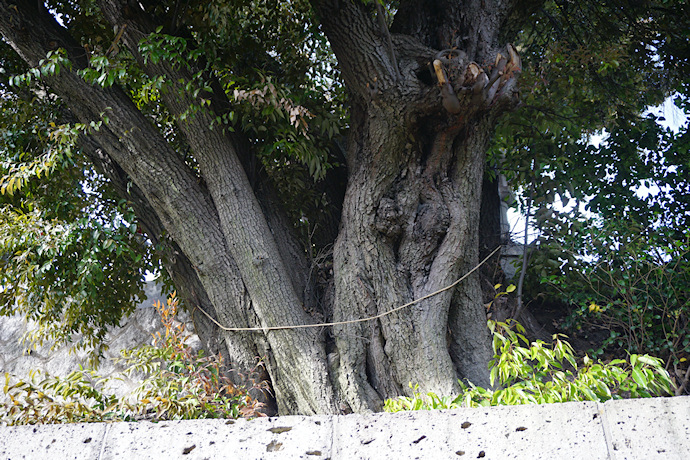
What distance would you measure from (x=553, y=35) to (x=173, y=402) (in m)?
4.58

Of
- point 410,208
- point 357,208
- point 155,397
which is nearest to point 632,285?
point 410,208

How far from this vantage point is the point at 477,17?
379cm

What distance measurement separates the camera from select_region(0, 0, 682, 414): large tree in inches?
125

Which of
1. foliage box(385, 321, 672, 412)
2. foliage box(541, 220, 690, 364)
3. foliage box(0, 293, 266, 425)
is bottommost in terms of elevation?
foliage box(0, 293, 266, 425)

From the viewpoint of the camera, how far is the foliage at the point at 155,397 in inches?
93.7

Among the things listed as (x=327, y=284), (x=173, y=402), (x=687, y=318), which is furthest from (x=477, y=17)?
(x=173, y=402)

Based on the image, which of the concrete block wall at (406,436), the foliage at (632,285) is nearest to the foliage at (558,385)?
the concrete block wall at (406,436)

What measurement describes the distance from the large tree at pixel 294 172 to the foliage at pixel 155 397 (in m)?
0.31

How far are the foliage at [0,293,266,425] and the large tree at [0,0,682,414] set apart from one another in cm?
31

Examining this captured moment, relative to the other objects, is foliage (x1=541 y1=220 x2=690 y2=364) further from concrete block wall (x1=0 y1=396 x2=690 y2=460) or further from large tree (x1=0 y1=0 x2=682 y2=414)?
concrete block wall (x1=0 y1=396 x2=690 y2=460)

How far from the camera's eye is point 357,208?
11.4 ft

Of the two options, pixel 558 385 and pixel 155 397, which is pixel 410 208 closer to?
pixel 558 385

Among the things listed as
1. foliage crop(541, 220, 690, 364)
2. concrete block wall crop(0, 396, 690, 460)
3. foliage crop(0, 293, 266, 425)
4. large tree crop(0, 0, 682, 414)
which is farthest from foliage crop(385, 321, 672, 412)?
foliage crop(541, 220, 690, 364)

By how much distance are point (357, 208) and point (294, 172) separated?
581mm
